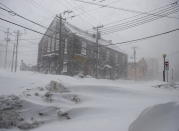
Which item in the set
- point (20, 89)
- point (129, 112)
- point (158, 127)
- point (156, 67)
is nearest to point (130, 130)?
point (129, 112)

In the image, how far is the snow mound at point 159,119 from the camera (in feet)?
15.1

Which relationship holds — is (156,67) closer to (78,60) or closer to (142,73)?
(142,73)

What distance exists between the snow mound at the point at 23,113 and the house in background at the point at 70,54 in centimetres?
1661

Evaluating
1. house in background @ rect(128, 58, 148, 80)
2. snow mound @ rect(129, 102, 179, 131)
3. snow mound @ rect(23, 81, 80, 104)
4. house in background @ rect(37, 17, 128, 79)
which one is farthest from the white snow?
house in background @ rect(128, 58, 148, 80)

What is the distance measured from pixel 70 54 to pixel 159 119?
21750 mm

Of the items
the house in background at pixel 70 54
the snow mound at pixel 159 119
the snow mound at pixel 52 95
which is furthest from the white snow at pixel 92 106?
the house in background at pixel 70 54

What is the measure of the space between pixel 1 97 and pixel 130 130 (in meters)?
4.83

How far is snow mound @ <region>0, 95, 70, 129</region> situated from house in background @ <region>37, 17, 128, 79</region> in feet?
54.5

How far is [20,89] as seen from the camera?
6.70 metres

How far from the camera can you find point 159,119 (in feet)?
17.9

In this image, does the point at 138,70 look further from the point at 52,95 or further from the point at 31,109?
the point at 31,109

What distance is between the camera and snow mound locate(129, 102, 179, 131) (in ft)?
15.1

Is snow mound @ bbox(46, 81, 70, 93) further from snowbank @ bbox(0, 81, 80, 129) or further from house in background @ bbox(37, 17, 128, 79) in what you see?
house in background @ bbox(37, 17, 128, 79)

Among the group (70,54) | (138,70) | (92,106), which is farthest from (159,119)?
(138,70)
